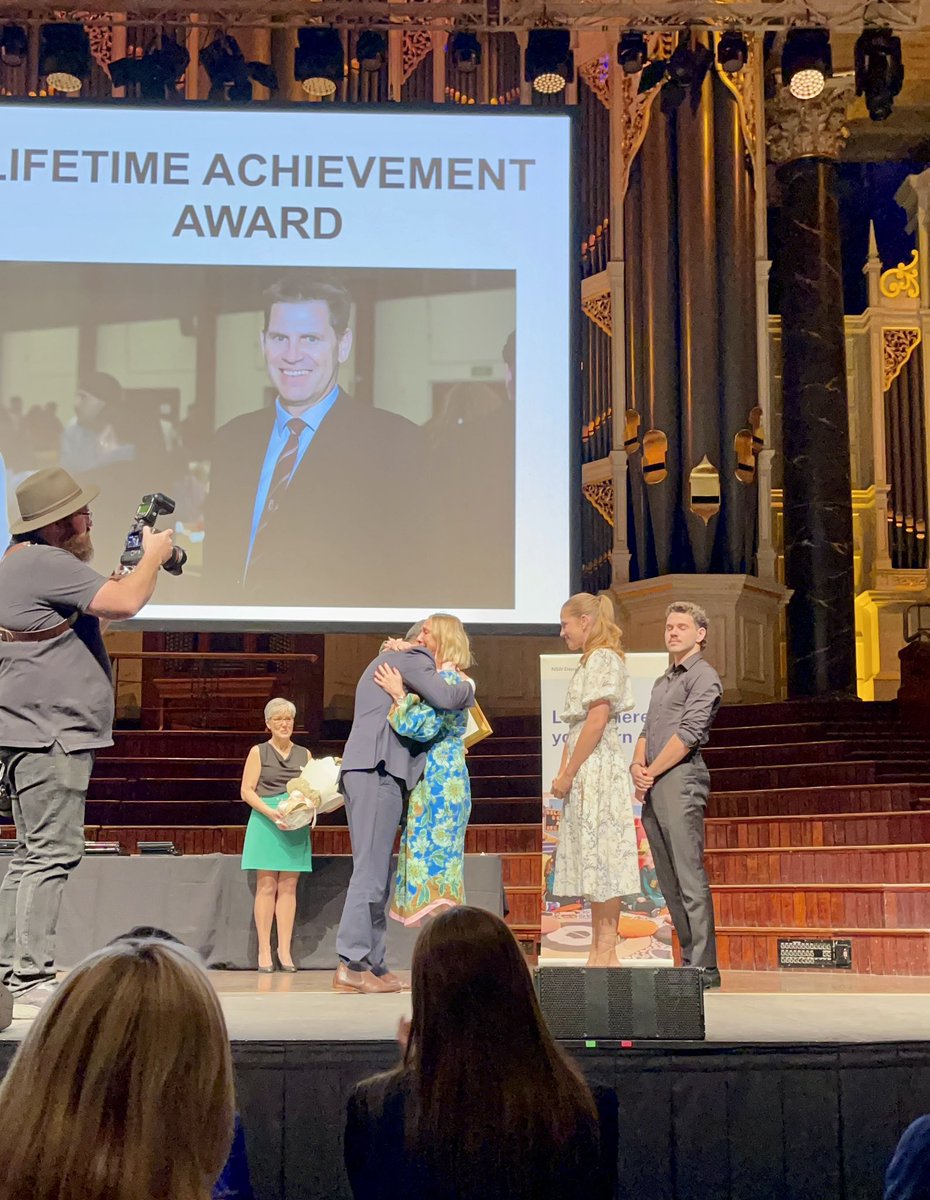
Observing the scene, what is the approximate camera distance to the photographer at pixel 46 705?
3242mm

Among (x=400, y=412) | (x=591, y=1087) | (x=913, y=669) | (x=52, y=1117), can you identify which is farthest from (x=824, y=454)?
(x=52, y=1117)

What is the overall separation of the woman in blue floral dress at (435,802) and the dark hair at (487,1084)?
256 centimetres

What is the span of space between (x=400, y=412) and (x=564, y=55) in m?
2.38

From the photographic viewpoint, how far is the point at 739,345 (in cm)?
1089

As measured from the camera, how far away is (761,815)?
7.94 metres

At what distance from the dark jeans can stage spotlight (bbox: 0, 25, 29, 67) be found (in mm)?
5188

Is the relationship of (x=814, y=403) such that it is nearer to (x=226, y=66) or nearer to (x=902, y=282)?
(x=902, y=282)

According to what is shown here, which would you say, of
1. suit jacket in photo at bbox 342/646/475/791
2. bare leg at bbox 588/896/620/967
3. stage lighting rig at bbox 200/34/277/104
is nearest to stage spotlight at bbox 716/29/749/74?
stage lighting rig at bbox 200/34/277/104

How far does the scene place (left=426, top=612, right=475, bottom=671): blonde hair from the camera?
430cm

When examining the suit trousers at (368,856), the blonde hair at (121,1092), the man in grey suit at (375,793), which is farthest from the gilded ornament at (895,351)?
the blonde hair at (121,1092)

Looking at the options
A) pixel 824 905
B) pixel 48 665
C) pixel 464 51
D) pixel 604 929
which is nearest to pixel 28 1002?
pixel 48 665

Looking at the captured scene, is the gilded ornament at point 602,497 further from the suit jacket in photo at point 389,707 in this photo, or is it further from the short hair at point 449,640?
the suit jacket in photo at point 389,707

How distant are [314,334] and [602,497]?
5.80 metres

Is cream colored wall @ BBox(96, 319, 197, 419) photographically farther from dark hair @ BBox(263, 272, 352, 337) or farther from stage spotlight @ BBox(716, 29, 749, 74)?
stage spotlight @ BBox(716, 29, 749, 74)
